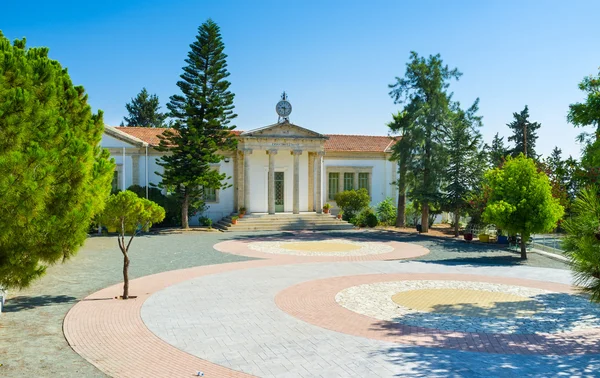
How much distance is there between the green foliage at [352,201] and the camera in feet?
113

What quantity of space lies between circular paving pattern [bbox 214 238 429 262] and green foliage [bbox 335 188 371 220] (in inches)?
316

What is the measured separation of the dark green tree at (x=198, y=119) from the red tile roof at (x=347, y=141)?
456 centimetres

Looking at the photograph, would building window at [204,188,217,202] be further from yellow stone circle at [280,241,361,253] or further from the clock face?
yellow stone circle at [280,241,361,253]

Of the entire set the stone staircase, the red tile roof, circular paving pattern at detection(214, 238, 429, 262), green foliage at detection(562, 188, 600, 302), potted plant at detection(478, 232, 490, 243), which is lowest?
circular paving pattern at detection(214, 238, 429, 262)

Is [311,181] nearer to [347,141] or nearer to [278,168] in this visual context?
[278,168]

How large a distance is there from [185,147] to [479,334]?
23533 mm

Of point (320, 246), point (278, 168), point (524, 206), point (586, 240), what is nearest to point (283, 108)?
point (278, 168)

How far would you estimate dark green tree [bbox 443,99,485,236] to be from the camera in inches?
1065

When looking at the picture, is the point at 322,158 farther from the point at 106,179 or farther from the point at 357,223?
the point at 106,179

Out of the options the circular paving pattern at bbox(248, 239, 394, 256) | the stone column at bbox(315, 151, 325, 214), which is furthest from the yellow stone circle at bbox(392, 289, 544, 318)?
the stone column at bbox(315, 151, 325, 214)

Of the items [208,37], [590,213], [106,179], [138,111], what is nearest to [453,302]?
[590,213]

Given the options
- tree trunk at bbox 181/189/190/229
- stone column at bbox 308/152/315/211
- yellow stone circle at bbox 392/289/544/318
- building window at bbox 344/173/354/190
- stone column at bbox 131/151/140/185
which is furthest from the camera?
building window at bbox 344/173/354/190

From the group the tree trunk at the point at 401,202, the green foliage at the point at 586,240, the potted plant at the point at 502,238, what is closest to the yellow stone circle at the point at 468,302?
the green foliage at the point at 586,240

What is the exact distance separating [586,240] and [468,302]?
6.69m
